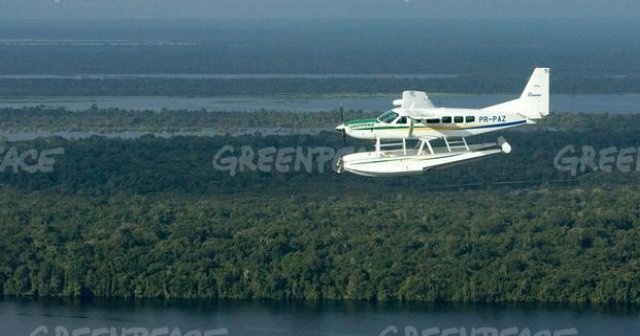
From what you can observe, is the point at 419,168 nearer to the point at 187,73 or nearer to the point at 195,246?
the point at 195,246

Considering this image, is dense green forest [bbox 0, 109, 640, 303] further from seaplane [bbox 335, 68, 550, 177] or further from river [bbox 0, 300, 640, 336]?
seaplane [bbox 335, 68, 550, 177]

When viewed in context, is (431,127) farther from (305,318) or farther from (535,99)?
(305,318)

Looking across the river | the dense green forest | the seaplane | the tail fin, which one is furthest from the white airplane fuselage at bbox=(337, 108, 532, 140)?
the dense green forest

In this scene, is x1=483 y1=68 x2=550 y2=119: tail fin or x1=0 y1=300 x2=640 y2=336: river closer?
x1=483 y1=68 x2=550 y2=119: tail fin

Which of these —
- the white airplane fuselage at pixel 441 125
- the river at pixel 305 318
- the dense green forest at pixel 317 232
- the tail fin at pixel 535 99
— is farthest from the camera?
the dense green forest at pixel 317 232

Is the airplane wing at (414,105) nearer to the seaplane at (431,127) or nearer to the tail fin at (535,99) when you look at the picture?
the seaplane at (431,127)

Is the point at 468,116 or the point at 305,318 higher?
the point at 468,116

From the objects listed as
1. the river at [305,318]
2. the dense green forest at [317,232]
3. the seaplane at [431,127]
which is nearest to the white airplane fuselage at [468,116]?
the seaplane at [431,127]

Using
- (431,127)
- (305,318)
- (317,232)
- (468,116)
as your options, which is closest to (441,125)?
(431,127)
